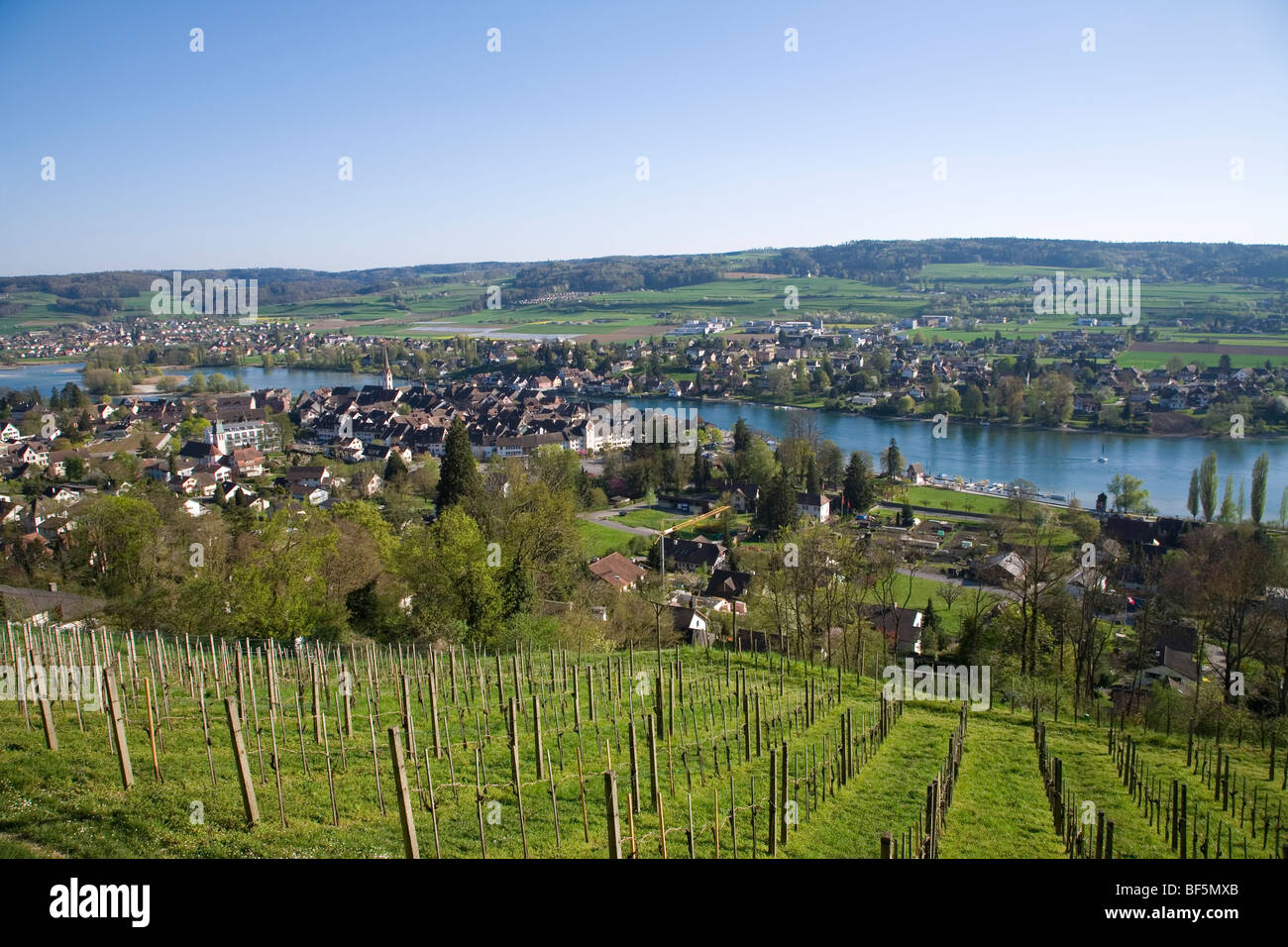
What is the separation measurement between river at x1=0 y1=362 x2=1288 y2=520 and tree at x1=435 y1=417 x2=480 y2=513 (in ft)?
89.4

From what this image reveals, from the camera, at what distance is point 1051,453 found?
46031 millimetres

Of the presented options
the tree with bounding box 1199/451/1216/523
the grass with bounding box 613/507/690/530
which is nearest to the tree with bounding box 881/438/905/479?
the grass with bounding box 613/507/690/530

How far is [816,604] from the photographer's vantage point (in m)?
16.5

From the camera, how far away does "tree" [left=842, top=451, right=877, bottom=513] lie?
35.3 metres

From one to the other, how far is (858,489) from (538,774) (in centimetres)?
3105

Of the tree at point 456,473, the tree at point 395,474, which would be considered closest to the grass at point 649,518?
the tree at point 395,474

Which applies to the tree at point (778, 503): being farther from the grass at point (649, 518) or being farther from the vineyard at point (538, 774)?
the vineyard at point (538, 774)

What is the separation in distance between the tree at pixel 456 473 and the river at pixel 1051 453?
1073 inches

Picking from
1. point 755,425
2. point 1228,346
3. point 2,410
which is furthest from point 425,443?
point 1228,346

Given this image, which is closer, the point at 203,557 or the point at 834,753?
the point at 834,753

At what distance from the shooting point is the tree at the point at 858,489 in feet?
116

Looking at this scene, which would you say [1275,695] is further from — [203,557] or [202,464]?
[202,464]

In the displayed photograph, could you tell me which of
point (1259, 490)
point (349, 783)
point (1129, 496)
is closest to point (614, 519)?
point (1129, 496)

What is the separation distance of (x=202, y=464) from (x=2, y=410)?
2363cm
